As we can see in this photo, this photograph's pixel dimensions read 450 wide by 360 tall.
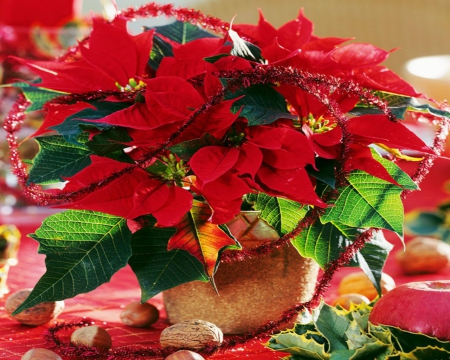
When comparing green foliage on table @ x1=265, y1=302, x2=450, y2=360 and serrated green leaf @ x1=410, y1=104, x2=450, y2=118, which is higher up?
serrated green leaf @ x1=410, y1=104, x2=450, y2=118

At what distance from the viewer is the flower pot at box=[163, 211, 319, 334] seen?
377 mm

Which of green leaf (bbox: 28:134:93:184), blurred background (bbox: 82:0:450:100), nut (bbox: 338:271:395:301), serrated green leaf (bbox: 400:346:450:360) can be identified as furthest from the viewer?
blurred background (bbox: 82:0:450:100)

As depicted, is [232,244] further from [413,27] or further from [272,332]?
[413,27]

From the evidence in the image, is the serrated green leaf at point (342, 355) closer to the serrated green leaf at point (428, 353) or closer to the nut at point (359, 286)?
the serrated green leaf at point (428, 353)

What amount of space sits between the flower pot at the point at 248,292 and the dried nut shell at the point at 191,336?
4 cm

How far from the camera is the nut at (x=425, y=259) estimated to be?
569 mm

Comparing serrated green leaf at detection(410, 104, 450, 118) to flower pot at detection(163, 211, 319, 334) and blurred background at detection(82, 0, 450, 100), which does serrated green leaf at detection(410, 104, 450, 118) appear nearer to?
flower pot at detection(163, 211, 319, 334)

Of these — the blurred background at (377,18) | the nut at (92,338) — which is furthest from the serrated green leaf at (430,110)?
the blurred background at (377,18)

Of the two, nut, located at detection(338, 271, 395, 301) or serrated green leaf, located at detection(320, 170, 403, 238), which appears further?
nut, located at detection(338, 271, 395, 301)

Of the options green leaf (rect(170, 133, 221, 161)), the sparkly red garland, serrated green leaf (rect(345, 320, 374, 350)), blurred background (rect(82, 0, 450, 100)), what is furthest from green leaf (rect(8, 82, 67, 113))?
blurred background (rect(82, 0, 450, 100))

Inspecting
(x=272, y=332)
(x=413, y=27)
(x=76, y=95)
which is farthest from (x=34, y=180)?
(x=413, y=27)

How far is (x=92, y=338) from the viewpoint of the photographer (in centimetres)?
34

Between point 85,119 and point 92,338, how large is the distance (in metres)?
0.12

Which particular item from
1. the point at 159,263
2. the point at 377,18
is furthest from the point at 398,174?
the point at 377,18
